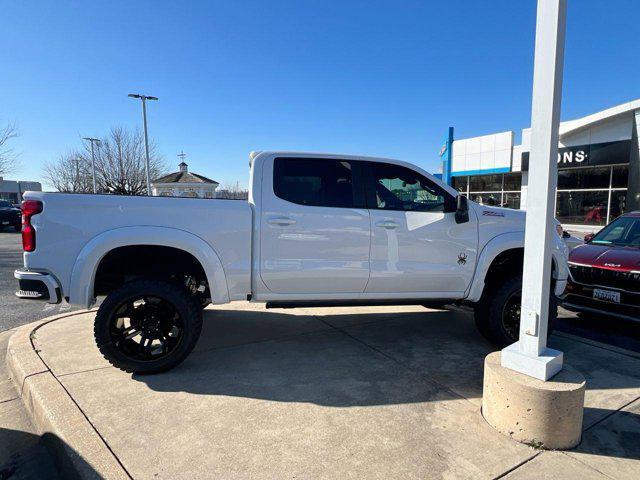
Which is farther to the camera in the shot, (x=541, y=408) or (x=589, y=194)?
(x=589, y=194)

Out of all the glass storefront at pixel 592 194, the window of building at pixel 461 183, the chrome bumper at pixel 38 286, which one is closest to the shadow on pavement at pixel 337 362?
the chrome bumper at pixel 38 286

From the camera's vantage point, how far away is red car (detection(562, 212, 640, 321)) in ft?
16.3

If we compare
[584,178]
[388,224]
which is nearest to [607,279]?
[388,224]

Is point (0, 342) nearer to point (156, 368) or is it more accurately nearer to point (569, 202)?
point (156, 368)

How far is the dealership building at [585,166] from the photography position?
1784 centimetres

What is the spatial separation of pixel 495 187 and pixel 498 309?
870 inches

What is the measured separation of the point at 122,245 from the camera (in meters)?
3.58

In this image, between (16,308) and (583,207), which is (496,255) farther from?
(583,207)

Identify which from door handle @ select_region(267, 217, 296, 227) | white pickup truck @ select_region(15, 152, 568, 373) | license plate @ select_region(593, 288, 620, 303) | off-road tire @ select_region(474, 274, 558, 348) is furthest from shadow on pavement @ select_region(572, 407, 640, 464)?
door handle @ select_region(267, 217, 296, 227)

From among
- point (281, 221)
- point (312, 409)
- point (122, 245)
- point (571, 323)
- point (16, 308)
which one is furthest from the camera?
point (16, 308)

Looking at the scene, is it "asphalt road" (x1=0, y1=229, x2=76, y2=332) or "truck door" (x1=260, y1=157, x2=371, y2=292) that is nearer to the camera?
"truck door" (x1=260, y1=157, x2=371, y2=292)

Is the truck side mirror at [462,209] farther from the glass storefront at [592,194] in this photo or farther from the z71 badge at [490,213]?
the glass storefront at [592,194]

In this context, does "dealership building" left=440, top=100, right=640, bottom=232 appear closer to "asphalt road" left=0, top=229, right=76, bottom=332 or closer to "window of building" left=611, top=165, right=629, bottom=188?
"window of building" left=611, top=165, right=629, bottom=188

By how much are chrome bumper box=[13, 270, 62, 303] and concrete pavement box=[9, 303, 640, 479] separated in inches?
29.1
